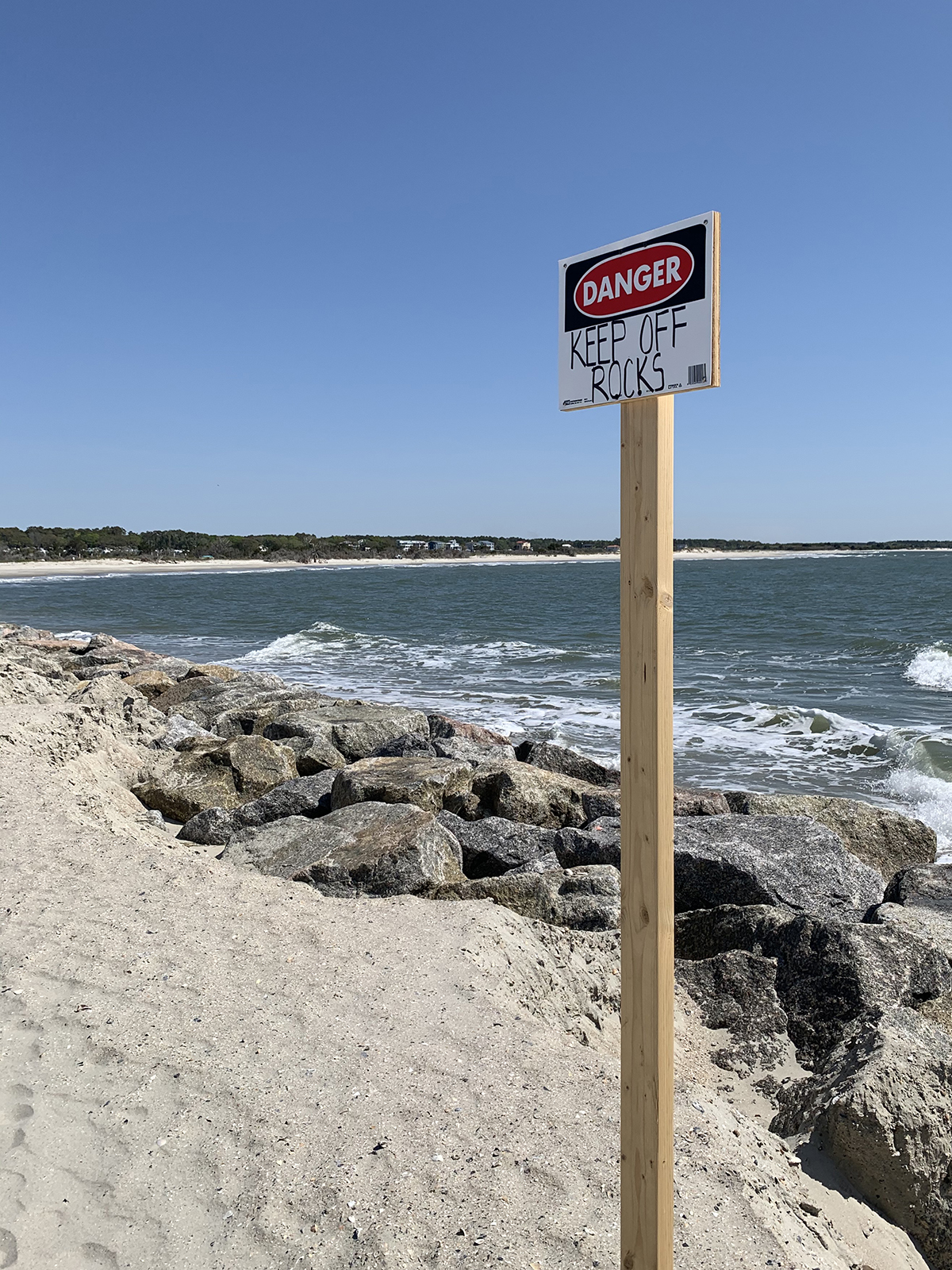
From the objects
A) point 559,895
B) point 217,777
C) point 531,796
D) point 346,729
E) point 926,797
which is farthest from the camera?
point 346,729

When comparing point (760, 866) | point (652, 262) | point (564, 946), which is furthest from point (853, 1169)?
point (652, 262)

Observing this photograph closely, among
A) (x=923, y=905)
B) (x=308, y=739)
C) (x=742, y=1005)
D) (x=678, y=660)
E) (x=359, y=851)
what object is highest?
(x=359, y=851)

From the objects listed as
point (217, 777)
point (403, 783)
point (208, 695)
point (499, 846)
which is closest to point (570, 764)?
point (403, 783)

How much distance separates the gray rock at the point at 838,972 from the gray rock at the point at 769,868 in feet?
1.77

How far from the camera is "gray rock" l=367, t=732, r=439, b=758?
31.2 ft

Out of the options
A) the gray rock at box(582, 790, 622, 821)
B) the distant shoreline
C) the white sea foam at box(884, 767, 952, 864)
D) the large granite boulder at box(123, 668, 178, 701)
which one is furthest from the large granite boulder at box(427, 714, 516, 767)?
the distant shoreline

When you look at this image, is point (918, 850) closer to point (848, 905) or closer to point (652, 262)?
point (848, 905)

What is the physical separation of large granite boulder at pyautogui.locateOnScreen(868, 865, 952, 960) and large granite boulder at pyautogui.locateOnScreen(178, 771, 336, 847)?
4.43 m

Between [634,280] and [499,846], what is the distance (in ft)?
16.4

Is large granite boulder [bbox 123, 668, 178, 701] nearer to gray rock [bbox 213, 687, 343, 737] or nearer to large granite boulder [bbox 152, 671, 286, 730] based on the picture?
large granite boulder [bbox 152, 671, 286, 730]

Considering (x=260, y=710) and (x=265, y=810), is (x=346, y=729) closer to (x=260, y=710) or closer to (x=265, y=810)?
(x=260, y=710)

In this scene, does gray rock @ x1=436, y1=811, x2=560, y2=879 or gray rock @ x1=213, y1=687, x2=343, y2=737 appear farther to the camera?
gray rock @ x1=213, y1=687, x2=343, y2=737

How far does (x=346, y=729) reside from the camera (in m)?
10.4

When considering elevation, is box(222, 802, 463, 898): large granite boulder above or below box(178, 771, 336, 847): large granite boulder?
above
